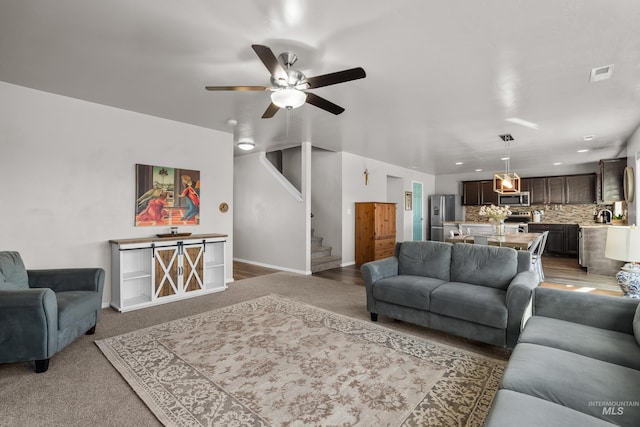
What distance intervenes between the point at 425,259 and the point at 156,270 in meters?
3.49

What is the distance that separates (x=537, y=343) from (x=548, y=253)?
338 inches

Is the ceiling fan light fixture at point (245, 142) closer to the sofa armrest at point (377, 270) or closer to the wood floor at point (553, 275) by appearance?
the wood floor at point (553, 275)

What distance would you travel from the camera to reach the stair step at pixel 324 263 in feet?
20.9

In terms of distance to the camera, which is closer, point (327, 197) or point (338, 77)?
point (338, 77)

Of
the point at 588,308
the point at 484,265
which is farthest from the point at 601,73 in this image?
the point at 588,308

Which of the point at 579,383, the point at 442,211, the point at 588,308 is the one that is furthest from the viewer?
the point at 442,211

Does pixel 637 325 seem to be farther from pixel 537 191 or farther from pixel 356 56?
pixel 537 191

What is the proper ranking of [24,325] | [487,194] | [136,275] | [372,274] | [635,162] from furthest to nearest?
[487,194] → [635,162] → [136,275] → [372,274] → [24,325]

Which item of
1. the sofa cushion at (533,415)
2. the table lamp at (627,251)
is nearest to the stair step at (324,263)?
the table lamp at (627,251)

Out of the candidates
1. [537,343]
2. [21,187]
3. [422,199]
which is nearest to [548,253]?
[422,199]

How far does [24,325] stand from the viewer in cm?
232

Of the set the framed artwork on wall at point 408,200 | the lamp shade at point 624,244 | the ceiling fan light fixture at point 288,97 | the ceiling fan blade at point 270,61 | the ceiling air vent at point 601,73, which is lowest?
the lamp shade at point 624,244

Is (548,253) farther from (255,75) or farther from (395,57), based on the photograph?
(255,75)

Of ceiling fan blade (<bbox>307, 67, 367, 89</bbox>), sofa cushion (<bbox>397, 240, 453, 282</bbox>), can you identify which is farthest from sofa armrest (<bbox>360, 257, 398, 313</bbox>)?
ceiling fan blade (<bbox>307, 67, 367, 89</bbox>)
